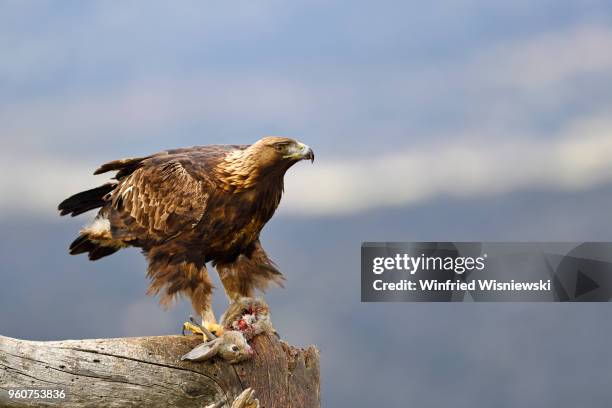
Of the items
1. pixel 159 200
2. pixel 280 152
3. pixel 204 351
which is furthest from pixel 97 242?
pixel 280 152

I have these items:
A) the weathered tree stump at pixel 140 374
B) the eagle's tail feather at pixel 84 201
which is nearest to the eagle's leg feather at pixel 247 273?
the weathered tree stump at pixel 140 374

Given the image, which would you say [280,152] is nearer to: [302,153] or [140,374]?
[302,153]

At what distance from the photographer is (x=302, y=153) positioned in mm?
7402

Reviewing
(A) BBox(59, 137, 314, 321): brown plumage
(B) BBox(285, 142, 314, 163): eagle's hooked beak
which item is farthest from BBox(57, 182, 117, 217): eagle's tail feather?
(B) BBox(285, 142, 314, 163): eagle's hooked beak

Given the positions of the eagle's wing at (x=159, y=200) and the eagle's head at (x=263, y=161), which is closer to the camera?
the eagle's head at (x=263, y=161)

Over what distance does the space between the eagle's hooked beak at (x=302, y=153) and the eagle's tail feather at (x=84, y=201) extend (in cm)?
171

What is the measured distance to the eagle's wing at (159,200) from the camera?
7555mm

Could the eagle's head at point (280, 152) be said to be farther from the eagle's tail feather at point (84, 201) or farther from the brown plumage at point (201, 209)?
the eagle's tail feather at point (84, 201)

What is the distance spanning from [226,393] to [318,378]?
0.87 m

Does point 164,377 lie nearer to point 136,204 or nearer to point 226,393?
point 226,393

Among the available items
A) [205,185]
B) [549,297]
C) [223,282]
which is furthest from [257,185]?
[549,297]

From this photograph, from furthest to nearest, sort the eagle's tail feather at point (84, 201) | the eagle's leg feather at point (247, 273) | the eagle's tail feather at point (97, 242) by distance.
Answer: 1. the eagle's tail feather at point (84, 201)
2. the eagle's tail feather at point (97, 242)
3. the eagle's leg feather at point (247, 273)

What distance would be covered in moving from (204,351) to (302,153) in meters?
1.62

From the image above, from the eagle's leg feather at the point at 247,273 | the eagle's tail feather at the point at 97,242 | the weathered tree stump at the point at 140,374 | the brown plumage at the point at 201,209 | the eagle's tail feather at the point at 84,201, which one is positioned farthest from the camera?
the eagle's tail feather at the point at 84,201
